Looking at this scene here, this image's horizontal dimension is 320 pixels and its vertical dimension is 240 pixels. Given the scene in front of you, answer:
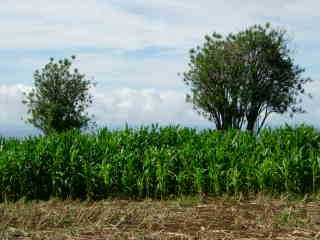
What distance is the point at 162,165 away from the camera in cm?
1058

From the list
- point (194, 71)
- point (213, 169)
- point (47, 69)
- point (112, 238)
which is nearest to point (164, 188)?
point (213, 169)

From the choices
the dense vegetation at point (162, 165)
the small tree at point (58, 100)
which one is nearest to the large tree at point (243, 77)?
the small tree at point (58, 100)

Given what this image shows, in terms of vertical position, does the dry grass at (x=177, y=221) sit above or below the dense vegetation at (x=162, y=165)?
below

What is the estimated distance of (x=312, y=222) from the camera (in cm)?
743

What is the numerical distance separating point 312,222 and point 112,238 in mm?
2333

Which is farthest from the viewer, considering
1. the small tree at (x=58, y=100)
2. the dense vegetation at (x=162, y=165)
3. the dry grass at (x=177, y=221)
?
the small tree at (x=58, y=100)

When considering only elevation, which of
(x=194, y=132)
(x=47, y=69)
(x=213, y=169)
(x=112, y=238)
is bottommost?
(x=112, y=238)

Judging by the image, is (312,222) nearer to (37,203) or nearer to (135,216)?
(135,216)

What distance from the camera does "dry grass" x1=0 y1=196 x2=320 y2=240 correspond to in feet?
22.0

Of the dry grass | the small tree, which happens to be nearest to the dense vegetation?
the dry grass

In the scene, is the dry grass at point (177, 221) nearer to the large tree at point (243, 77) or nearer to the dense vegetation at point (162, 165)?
the dense vegetation at point (162, 165)

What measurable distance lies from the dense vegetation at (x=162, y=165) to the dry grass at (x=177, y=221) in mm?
937

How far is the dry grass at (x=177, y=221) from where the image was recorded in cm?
669

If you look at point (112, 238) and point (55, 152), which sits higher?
point (55, 152)
